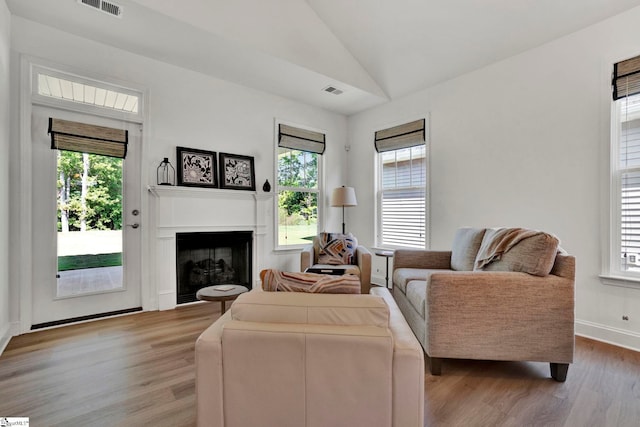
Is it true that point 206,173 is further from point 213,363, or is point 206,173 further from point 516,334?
point 516,334

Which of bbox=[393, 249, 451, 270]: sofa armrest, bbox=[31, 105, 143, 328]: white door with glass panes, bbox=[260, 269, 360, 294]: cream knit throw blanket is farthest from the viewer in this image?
bbox=[393, 249, 451, 270]: sofa armrest

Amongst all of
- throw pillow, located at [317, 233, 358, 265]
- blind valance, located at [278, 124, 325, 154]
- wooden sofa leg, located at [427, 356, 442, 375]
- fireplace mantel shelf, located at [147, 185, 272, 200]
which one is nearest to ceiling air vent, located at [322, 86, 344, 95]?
blind valance, located at [278, 124, 325, 154]

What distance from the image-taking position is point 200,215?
3588 mm

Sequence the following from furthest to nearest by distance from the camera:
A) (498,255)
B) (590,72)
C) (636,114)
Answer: (590,72)
(636,114)
(498,255)

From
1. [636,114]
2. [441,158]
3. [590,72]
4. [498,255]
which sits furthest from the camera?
[441,158]

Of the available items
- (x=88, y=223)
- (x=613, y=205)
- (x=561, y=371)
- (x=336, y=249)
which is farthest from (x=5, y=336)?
(x=613, y=205)

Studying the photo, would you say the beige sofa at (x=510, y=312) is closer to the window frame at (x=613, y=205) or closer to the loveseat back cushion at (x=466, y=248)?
the loveseat back cushion at (x=466, y=248)

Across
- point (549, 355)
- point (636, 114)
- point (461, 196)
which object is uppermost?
point (636, 114)

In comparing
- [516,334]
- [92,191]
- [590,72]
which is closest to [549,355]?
[516,334]

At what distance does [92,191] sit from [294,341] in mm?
2930

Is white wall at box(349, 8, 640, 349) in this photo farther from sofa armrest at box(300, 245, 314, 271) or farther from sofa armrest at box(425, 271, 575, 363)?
sofa armrest at box(300, 245, 314, 271)

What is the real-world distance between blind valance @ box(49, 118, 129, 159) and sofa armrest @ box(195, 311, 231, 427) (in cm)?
275

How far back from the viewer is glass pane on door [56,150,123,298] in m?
2.91

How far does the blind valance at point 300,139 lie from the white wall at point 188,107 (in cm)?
12
